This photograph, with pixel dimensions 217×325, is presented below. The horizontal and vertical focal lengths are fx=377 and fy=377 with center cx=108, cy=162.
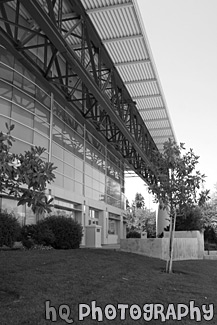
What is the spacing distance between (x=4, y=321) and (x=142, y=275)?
6631 mm

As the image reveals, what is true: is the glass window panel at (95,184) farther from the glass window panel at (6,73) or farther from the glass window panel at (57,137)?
the glass window panel at (6,73)

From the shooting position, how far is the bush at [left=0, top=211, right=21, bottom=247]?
600 inches

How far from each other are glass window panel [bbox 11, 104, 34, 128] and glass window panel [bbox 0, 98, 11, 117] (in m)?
0.31

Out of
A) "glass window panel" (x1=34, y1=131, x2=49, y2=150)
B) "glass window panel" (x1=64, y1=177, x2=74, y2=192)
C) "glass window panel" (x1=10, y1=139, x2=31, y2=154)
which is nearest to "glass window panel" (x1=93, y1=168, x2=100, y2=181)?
"glass window panel" (x1=64, y1=177, x2=74, y2=192)

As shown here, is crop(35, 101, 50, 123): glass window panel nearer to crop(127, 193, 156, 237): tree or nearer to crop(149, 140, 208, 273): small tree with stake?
crop(149, 140, 208, 273): small tree with stake

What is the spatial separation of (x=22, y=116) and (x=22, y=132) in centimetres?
93

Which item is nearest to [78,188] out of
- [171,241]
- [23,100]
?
[23,100]

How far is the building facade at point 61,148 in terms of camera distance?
769 inches

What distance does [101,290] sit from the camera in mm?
8281

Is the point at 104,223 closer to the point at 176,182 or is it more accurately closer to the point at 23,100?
the point at 23,100

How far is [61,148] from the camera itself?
2438 centimetres

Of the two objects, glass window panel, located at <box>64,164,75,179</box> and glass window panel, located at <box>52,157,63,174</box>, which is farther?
glass window panel, located at <box>64,164,75,179</box>

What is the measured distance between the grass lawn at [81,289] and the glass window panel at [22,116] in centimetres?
938

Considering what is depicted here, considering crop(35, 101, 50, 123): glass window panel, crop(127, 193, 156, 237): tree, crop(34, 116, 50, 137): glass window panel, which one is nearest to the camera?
crop(34, 116, 50, 137): glass window panel
